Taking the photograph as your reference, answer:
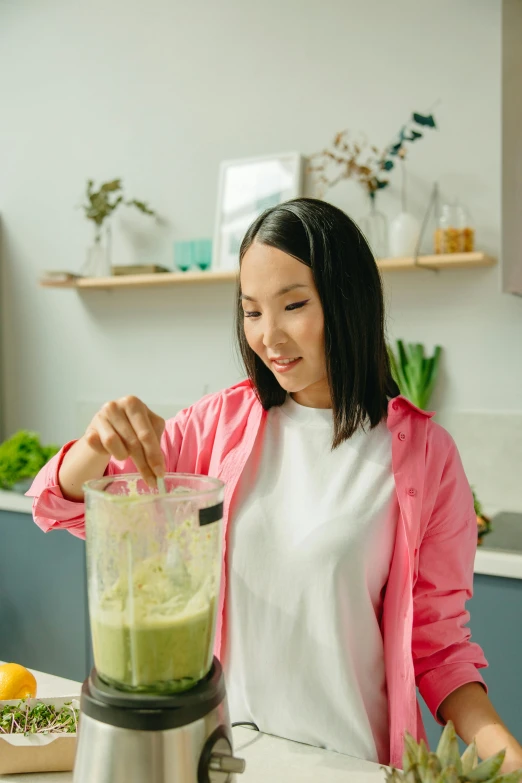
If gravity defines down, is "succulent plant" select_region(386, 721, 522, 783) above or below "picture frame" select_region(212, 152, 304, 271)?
below

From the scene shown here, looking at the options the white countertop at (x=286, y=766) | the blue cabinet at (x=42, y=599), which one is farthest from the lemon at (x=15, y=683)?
the blue cabinet at (x=42, y=599)

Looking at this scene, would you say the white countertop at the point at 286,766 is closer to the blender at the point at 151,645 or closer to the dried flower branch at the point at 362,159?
the blender at the point at 151,645

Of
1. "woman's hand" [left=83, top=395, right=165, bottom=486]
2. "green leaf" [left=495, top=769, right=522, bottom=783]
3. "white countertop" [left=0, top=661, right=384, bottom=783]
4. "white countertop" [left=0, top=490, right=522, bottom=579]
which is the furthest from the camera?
"white countertop" [left=0, top=490, right=522, bottom=579]

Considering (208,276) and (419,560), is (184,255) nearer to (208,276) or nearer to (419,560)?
(208,276)

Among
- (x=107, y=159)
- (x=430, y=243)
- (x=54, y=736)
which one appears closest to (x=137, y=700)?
(x=54, y=736)

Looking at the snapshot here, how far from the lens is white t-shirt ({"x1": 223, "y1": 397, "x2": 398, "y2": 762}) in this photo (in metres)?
1.09

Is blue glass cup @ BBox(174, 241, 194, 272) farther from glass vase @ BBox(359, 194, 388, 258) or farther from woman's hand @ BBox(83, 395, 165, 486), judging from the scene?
woman's hand @ BBox(83, 395, 165, 486)

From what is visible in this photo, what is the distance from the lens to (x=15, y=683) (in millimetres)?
1081

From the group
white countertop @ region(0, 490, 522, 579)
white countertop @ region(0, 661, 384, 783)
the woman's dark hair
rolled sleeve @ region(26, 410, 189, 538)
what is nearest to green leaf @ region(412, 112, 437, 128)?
white countertop @ region(0, 490, 522, 579)

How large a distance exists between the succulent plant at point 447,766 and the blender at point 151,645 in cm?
16

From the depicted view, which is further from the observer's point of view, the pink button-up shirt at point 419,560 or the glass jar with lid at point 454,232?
the glass jar with lid at point 454,232

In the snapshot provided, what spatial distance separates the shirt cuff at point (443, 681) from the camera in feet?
3.57

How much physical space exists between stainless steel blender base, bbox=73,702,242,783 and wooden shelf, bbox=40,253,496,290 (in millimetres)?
1469

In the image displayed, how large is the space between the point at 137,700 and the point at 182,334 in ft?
8.20
